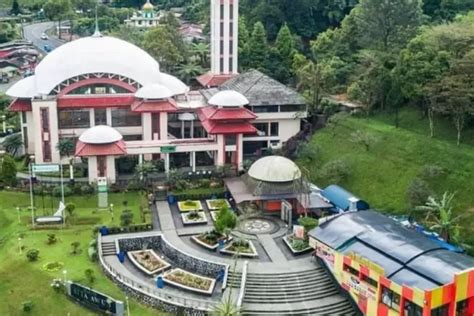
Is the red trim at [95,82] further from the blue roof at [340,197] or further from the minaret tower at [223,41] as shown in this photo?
the blue roof at [340,197]

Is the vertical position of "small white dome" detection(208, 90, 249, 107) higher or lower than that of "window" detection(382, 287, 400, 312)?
higher

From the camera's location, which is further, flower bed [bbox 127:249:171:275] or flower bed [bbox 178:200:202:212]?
flower bed [bbox 178:200:202:212]

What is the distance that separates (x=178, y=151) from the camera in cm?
4484

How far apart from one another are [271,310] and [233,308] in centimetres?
240

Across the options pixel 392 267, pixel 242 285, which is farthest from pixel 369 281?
pixel 242 285

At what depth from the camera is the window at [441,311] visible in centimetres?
2540

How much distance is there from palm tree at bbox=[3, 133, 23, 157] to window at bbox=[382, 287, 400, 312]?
106ft

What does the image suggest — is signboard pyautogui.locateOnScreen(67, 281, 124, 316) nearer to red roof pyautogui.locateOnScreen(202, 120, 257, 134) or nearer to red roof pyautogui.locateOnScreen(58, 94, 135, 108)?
red roof pyautogui.locateOnScreen(202, 120, 257, 134)

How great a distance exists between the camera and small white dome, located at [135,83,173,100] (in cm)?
4678

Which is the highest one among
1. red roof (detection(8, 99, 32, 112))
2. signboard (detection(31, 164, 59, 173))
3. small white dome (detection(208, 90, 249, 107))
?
small white dome (detection(208, 90, 249, 107))

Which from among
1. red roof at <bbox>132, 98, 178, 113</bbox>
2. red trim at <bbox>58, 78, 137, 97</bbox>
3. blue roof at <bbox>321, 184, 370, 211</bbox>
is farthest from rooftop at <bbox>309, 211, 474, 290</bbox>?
red trim at <bbox>58, 78, 137, 97</bbox>

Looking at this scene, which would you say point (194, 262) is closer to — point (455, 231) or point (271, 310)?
point (271, 310)

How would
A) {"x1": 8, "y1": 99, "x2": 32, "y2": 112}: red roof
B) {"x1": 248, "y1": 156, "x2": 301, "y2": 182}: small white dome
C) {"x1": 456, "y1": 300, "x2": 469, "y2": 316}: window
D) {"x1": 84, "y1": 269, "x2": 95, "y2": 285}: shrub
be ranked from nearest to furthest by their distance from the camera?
{"x1": 456, "y1": 300, "x2": 469, "y2": 316}: window < {"x1": 84, "y1": 269, "x2": 95, "y2": 285}: shrub < {"x1": 248, "y1": 156, "x2": 301, "y2": 182}: small white dome < {"x1": 8, "y1": 99, "x2": 32, "y2": 112}: red roof

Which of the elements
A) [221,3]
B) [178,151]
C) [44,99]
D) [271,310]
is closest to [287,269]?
[271,310]
